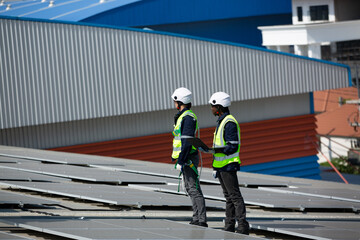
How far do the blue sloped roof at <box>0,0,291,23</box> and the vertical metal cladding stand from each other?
1193cm

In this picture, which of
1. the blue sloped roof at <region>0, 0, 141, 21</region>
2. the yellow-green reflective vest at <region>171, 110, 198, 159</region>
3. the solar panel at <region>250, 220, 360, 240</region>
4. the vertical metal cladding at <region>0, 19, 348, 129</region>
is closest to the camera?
the solar panel at <region>250, 220, 360, 240</region>

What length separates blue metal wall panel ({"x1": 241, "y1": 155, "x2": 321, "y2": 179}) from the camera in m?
25.1

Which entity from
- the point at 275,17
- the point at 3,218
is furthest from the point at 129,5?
the point at 3,218

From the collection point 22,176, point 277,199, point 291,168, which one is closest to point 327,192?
point 277,199

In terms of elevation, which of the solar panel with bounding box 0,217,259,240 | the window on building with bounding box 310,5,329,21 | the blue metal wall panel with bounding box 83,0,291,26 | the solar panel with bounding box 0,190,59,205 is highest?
the window on building with bounding box 310,5,329,21

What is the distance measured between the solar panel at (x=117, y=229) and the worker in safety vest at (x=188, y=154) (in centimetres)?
81

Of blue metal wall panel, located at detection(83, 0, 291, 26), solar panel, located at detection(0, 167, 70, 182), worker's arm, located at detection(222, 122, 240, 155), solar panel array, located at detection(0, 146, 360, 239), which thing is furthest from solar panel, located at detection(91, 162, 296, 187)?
blue metal wall panel, located at detection(83, 0, 291, 26)

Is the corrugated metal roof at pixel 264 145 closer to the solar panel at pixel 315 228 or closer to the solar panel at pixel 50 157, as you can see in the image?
the solar panel at pixel 50 157

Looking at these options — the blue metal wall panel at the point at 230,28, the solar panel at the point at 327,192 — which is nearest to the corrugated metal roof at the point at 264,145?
the solar panel at the point at 327,192

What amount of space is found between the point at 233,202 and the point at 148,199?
7.39 ft

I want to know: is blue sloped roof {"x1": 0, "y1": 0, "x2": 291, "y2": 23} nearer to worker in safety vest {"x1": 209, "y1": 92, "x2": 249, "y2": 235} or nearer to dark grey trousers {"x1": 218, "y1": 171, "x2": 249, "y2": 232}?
worker in safety vest {"x1": 209, "y1": 92, "x2": 249, "y2": 235}

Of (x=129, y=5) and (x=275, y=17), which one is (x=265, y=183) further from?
(x=275, y=17)

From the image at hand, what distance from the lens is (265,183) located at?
553 inches

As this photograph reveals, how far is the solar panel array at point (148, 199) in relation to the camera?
24.8 ft
